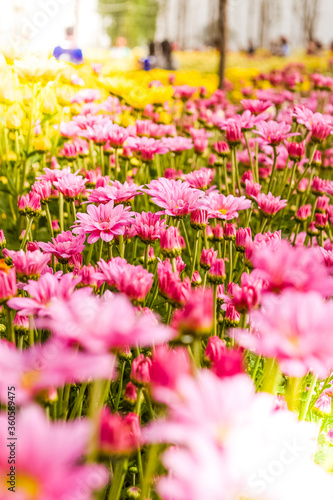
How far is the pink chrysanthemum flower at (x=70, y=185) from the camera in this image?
1122 millimetres

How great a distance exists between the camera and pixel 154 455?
0.52 meters

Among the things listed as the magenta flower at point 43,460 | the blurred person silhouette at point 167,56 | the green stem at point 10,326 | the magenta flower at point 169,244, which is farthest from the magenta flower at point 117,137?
the blurred person silhouette at point 167,56

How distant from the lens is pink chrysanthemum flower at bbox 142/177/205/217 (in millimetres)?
991

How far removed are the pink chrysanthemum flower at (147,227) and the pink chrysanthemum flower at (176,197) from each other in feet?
0.11

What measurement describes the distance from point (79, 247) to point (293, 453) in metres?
0.55

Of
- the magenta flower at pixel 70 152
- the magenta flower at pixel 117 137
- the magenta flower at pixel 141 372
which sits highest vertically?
the magenta flower at pixel 117 137

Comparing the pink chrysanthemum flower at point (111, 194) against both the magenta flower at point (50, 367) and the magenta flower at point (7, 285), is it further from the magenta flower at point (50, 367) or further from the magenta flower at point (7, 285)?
the magenta flower at point (50, 367)

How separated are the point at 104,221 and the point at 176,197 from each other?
0.54ft

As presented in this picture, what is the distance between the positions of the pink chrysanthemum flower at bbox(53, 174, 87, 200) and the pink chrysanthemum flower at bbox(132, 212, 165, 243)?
0.21 meters

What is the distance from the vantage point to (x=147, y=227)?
975mm

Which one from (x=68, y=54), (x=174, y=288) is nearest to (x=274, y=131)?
(x=174, y=288)

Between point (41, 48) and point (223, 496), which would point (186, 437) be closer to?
point (223, 496)

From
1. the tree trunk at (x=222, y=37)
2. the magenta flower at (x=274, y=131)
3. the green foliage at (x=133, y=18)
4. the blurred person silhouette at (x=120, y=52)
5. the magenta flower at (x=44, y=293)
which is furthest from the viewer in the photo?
the green foliage at (x=133, y=18)

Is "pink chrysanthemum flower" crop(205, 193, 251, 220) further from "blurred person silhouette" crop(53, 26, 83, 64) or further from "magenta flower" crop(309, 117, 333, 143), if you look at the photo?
"blurred person silhouette" crop(53, 26, 83, 64)
